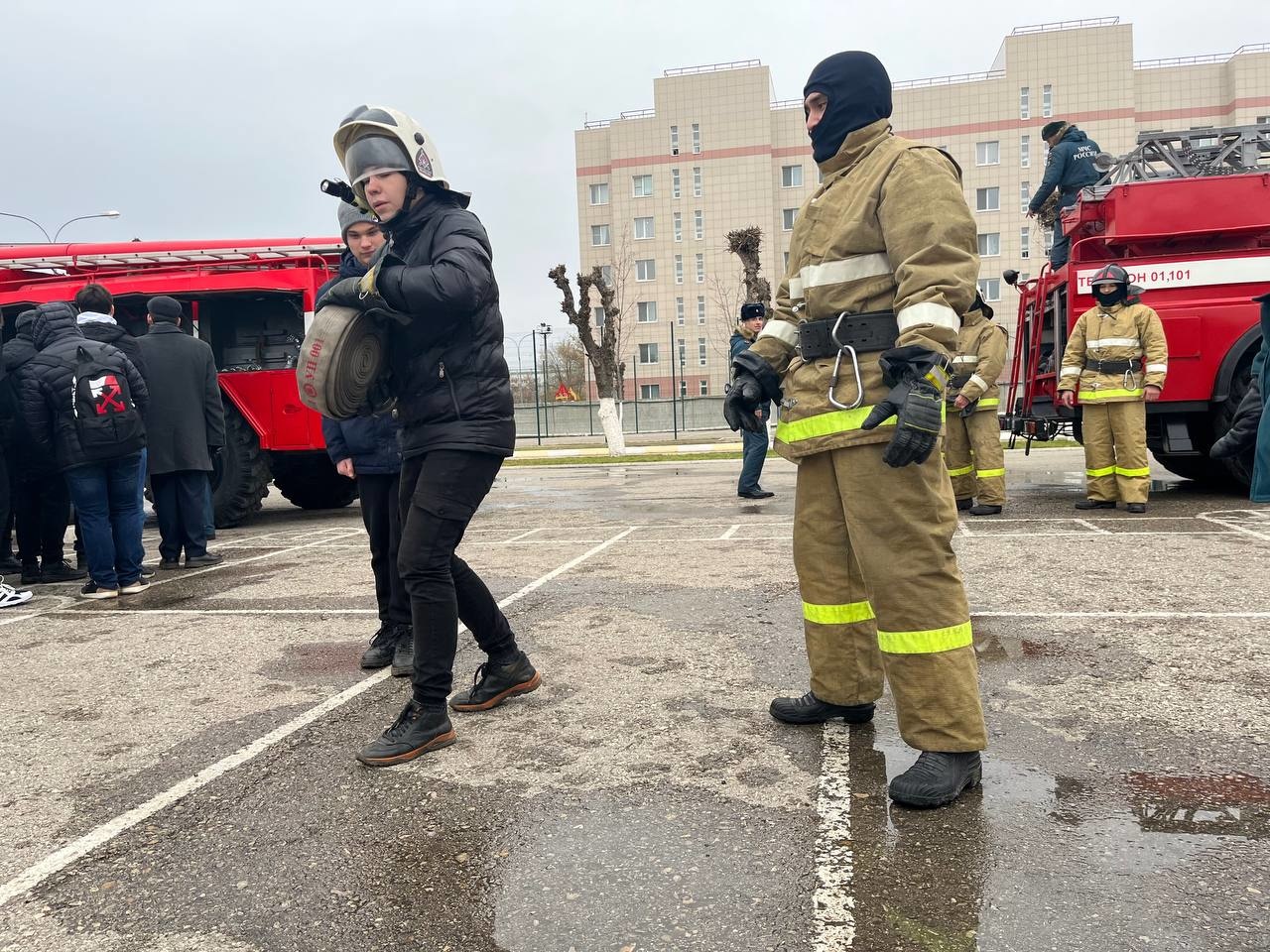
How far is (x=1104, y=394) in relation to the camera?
8.05 metres

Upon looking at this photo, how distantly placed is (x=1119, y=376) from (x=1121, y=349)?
0.73 feet

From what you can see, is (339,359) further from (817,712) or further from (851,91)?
(817,712)

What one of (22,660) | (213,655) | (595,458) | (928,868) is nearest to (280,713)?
(213,655)

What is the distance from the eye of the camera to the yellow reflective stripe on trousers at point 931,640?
9.00ft

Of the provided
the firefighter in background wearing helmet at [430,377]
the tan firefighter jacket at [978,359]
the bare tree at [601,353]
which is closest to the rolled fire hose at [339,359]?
the firefighter in background wearing helmet at [430,377]

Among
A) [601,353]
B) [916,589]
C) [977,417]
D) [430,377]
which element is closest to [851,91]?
[916,589]

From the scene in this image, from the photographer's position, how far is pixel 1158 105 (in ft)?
147

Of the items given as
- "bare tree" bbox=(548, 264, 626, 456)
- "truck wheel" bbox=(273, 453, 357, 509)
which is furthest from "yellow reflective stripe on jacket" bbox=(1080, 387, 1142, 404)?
"bare tree" bbox=(548, 264, 626, 456)

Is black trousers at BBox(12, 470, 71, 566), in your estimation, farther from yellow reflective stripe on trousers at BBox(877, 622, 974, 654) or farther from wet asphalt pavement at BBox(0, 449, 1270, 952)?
yellow reflective stripe on trousers at BBox(877, 622, 974, 654)

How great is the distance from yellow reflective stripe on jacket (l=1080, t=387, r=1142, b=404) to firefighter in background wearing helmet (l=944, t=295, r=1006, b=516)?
28.2 inches

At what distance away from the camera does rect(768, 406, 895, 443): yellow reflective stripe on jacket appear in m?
2.85

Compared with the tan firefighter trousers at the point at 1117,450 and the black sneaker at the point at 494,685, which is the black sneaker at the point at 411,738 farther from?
the tan firefighter trousers at the point at 1117,450

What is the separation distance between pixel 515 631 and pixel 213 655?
146 cm

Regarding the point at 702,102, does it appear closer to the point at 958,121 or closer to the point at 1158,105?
the point at 958,121
